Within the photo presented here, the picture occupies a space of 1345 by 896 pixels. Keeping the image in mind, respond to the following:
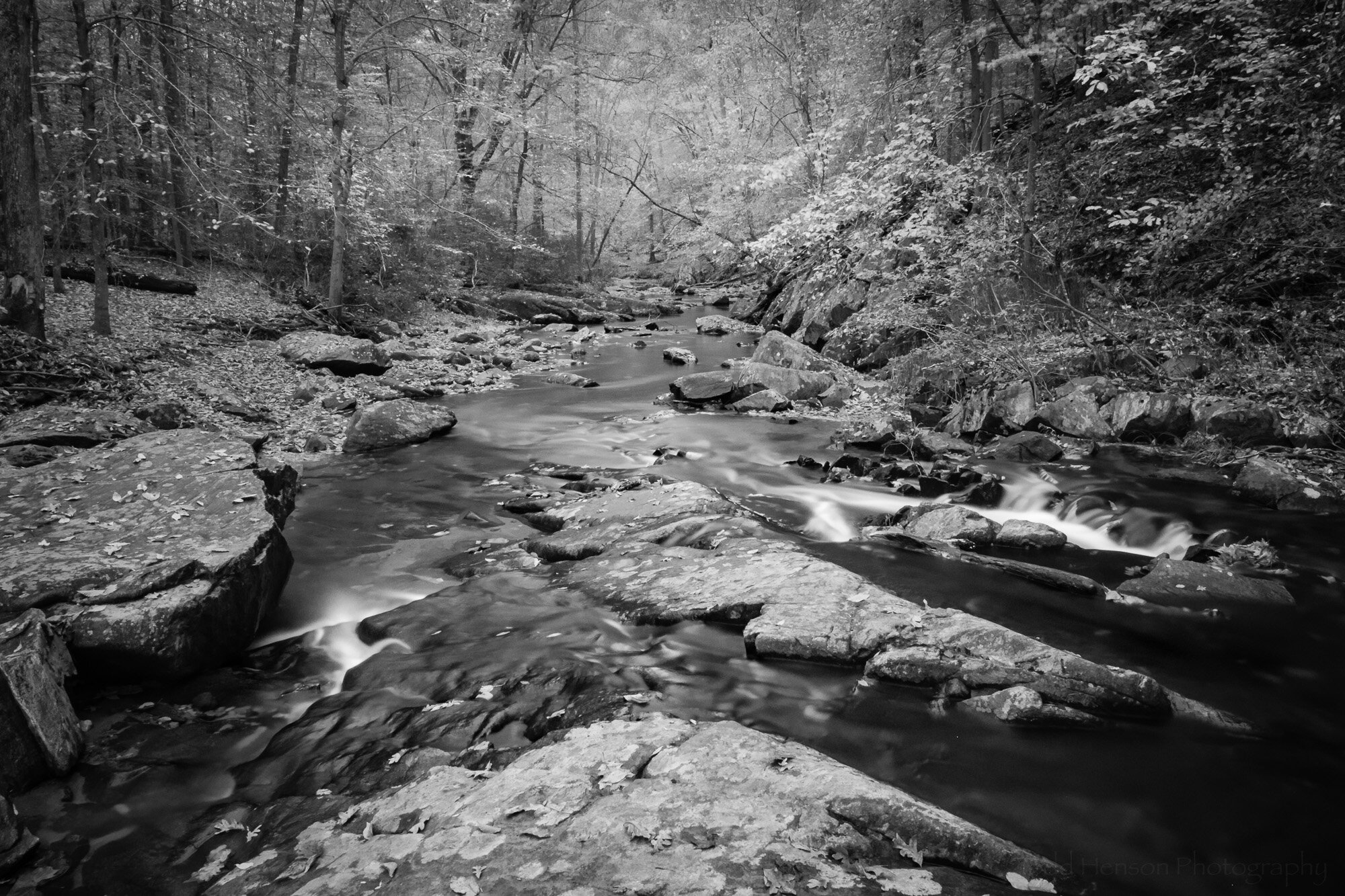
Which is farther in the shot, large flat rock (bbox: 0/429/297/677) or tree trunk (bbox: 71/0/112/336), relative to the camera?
tree trunk (bbox: 71/0/112/336)

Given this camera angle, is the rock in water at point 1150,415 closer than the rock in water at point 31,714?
No

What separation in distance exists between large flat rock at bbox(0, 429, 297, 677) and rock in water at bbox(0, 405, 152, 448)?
3.36 ft

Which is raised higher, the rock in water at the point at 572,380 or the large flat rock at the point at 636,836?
the rock in water at the point at 572,380

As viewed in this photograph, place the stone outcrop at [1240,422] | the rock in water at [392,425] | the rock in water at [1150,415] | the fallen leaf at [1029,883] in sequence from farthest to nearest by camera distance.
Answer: the rock in water at [392,425], the rock in water at [1150,415], the stone outcrop at [1240,422], the fallen leaf at [1029,883]

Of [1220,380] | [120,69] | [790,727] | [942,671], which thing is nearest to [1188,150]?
[1220,380]

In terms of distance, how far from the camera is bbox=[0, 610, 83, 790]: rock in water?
11.0ft

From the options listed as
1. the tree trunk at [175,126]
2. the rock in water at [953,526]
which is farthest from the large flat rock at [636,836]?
the tree trunk at [175,126]

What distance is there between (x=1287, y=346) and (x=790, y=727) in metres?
9.07

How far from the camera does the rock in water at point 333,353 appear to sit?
13328 mm

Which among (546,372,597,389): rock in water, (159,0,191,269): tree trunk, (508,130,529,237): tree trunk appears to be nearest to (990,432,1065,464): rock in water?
(546,372,597,389): rock in water

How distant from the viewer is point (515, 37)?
77.4 feet

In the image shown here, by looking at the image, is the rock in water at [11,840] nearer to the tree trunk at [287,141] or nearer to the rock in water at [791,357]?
the tree trunk at [287,141]

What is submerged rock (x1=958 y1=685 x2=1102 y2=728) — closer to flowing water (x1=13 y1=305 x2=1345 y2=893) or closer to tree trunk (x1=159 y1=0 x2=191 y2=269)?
flowing water (x1=13 y1=305 x2=1345 y2=893)

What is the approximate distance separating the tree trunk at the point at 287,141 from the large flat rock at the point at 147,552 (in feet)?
26.3
